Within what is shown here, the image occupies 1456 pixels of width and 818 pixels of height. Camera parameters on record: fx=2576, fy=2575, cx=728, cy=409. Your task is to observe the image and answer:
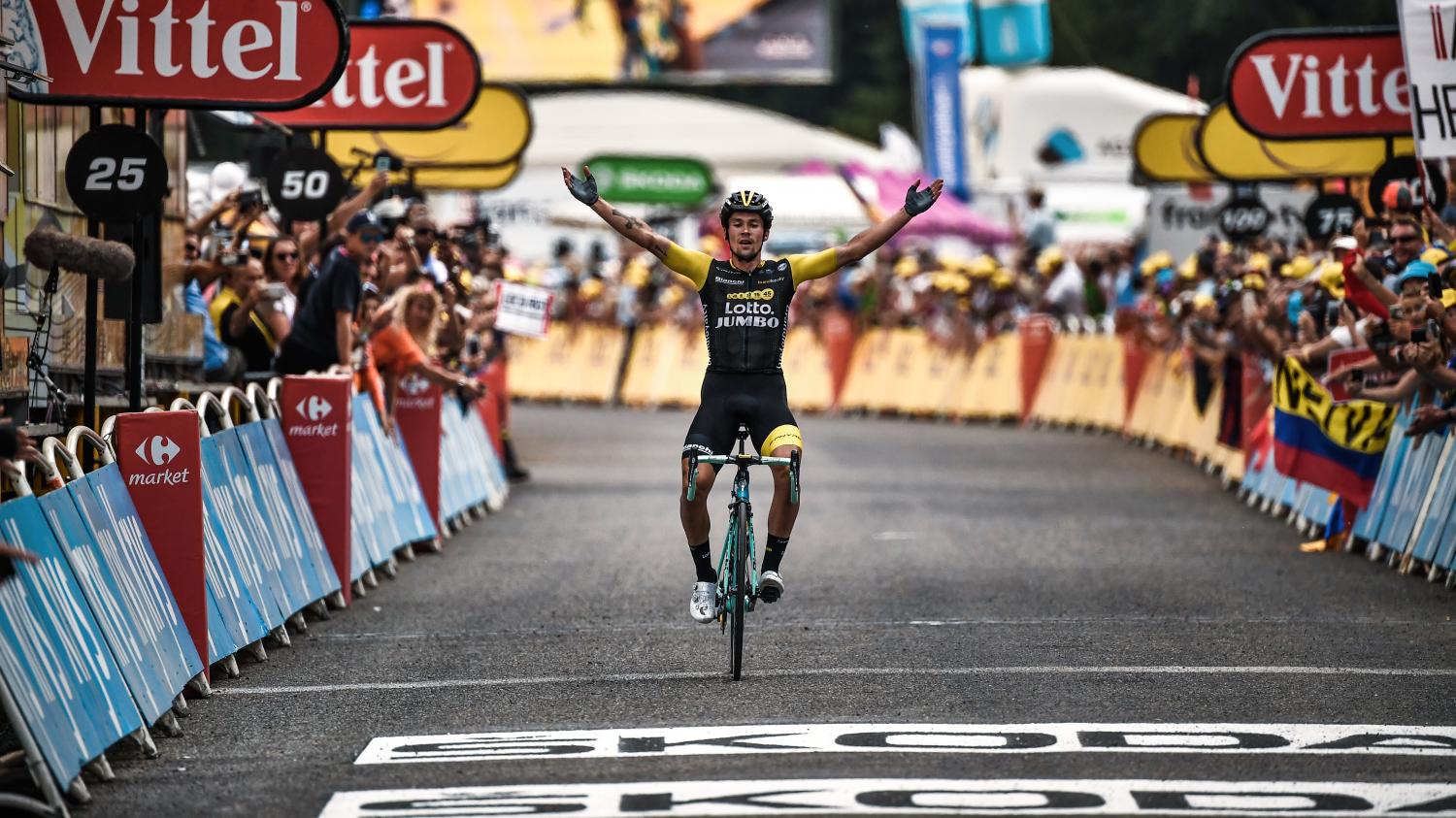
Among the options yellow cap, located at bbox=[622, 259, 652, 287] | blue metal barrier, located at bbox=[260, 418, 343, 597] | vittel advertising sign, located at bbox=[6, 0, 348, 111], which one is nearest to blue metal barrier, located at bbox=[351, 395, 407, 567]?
blue metal barrier, located at bbox=[260, 418, 343, 597]

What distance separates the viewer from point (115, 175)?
1191cm

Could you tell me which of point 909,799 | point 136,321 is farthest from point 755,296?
point 909,799

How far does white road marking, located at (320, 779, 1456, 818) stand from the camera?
765cm

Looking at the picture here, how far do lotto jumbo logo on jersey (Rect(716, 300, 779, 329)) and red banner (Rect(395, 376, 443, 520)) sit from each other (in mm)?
6110

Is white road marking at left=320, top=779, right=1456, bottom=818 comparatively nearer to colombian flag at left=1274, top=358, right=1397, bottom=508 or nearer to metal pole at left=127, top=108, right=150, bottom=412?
metal pole at left=127, top=108, right=150, bottom=412

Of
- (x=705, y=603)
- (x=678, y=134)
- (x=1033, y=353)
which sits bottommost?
(x=1033, y=353)

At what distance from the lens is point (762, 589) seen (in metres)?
11.2

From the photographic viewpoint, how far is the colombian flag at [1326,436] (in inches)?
647

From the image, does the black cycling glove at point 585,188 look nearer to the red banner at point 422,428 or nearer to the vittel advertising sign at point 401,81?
the red banner at point 422,428

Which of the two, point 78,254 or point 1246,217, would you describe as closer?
point 78,254

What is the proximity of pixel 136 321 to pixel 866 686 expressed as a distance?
3.99m

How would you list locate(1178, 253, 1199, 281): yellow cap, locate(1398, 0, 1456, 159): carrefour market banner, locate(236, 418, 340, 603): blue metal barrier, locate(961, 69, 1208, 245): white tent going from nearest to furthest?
locate(236, 418, 340, 603): blue metal barrier < locate(1398, 0, 1456, 159): carrefour market banner < locate(1178, 253, 1199, 281): yellow cap < locate(961, 69, 1208, 245): white tent

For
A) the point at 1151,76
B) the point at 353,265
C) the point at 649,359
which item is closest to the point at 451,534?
the point at 353,265

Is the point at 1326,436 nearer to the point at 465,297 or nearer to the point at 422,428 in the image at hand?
→ the point at 422,428
